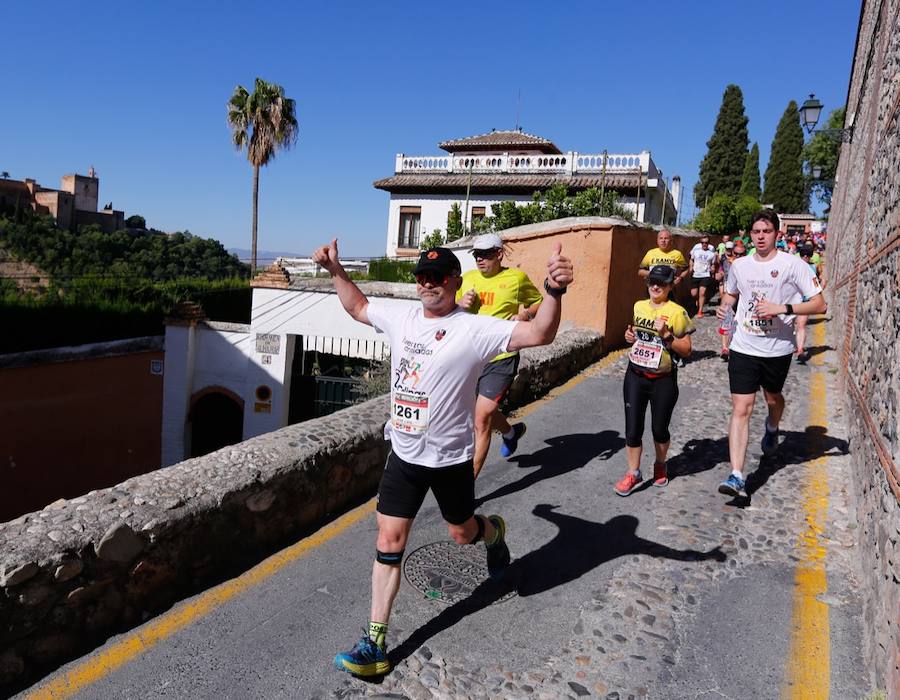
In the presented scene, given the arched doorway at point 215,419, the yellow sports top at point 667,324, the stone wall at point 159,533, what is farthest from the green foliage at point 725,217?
the stone wall at point 159,533

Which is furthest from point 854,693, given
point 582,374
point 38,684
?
point 582,374

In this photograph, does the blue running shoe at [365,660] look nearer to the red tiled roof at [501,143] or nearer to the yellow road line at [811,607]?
the yellow road line at [811,607]

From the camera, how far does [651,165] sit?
34.4m

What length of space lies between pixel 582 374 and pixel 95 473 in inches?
398

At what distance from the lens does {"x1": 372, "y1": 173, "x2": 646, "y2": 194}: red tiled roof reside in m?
34.2

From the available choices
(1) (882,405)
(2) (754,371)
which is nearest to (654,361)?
(2) (754,371)

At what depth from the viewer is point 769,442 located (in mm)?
6215

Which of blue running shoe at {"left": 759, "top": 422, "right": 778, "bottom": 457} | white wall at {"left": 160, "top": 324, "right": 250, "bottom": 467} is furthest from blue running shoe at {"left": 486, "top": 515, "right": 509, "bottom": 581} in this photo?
white wall at {"left": 160, "top": 324, "right": 250, "bottom": 467}

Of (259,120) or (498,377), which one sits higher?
(259,120)

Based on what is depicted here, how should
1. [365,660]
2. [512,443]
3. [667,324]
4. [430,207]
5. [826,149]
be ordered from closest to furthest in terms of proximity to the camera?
1. [365,660]
2. [667,324]
3. [512,443]
4. [430,207]
5. [826,149]

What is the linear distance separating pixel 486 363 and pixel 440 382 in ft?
1.26

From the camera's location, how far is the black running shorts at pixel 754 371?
17.5 ft

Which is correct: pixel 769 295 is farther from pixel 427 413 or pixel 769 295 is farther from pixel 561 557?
pixel 427 413

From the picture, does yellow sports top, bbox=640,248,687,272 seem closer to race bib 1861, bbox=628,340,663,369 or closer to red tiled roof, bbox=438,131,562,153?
race bib 1861, bbox=628,340,663,369
